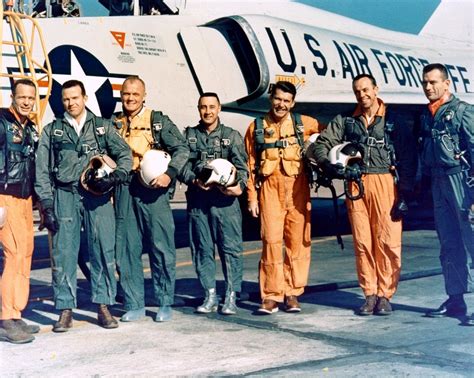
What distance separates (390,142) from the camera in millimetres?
6012

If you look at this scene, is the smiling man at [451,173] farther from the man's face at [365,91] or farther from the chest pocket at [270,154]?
the chest pocket at [270,154]

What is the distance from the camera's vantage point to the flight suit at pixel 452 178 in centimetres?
568

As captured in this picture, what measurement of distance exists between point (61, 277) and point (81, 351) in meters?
0.77

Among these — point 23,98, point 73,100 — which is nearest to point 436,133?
point 73,100

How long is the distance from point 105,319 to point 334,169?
1.96 m

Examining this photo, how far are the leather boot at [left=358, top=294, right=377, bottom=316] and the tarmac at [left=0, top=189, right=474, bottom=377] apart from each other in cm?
6

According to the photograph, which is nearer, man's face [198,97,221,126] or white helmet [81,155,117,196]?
white helmet [81,155,117,196]

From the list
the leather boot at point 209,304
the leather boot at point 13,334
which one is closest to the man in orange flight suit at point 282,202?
the leather boot at point 209,304

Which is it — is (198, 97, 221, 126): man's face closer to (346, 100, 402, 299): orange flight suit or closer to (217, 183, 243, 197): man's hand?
(217, 183, 243, 197): man's hand

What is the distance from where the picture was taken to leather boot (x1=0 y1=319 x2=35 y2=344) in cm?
528

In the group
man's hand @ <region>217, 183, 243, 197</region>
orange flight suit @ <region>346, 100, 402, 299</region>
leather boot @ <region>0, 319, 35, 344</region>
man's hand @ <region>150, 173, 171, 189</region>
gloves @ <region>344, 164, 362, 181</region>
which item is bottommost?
leather boot @ <region>0, 319, 35, 344</region>

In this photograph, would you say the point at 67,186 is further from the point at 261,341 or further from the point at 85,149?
the point at 261,341

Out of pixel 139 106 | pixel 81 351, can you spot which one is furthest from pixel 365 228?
pixel 81 351

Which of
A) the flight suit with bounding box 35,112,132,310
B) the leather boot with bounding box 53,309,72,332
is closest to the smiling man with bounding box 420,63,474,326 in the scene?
the flight suit with bounding box 35,112,132,310
